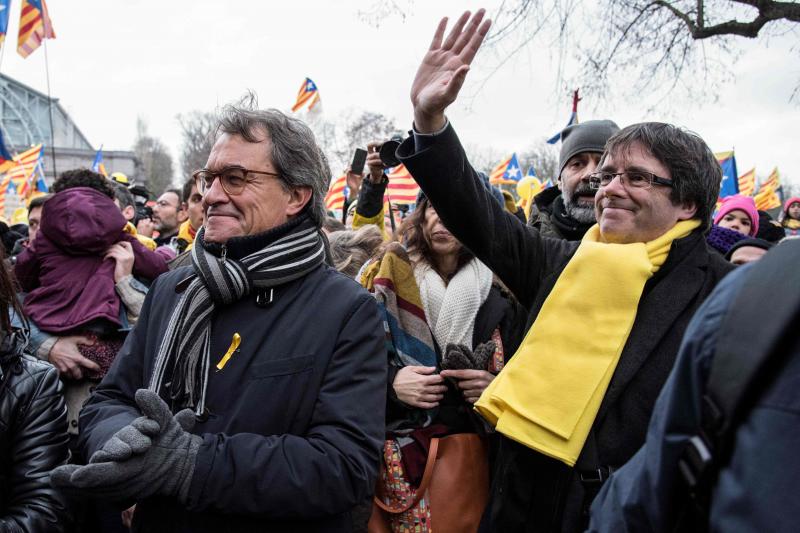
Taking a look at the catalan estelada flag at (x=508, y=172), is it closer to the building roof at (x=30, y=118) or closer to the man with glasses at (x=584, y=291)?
the man with glasses at (x=584, y=291)

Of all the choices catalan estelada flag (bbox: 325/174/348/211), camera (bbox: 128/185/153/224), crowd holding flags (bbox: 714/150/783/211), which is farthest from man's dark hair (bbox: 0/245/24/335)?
catalan estelada flag (bbox: 325/174/348/211)

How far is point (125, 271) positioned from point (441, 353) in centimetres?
167

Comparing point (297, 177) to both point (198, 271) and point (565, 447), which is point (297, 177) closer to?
point (198, 271)

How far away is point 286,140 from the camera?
6.59 ft

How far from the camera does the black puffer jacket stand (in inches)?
73.3

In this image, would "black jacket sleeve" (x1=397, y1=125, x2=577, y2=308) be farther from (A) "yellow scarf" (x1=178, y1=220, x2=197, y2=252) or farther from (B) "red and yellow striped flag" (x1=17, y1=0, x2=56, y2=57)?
(B) "red and yellow striped flag" (x1=17, y1=0, x2=56, y2=57)

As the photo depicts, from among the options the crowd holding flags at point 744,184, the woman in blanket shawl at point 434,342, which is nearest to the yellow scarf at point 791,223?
the crowd holding flags at point 744,184

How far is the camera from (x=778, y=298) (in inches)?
27.9

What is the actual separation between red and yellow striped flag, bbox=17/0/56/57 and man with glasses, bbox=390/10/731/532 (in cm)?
924

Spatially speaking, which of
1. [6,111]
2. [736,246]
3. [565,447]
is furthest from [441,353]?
[6,111]

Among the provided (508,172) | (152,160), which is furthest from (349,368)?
(152,160)

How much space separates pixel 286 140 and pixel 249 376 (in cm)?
78

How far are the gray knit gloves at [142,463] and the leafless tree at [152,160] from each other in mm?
54086

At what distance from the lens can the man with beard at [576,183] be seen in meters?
2.84
